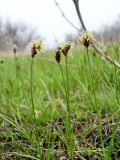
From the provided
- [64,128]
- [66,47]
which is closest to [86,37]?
[66,47]

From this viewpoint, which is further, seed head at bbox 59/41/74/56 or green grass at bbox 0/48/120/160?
green grass at bbox 0/48/120/160

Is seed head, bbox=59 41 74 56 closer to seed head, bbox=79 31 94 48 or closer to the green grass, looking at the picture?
seed head, bbox=79 31 94 48

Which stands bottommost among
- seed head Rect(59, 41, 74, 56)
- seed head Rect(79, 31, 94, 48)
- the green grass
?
the green grass

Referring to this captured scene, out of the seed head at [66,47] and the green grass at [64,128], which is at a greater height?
the seed head at [66,47]

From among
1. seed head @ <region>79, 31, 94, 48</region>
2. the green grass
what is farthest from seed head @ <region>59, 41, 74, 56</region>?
the green grass

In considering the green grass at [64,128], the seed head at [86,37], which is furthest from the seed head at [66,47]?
the green grass at [64,128]

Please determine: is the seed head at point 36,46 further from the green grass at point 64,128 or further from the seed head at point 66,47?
the green grass at point 64,128

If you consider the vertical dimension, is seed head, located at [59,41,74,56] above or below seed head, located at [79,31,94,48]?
below

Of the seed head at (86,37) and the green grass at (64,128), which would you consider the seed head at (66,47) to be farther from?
the green grass at (64,128)

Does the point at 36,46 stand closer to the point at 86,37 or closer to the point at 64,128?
the point at 86,37

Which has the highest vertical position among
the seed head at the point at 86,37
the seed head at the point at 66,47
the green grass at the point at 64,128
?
the seed head at the point at 86,37

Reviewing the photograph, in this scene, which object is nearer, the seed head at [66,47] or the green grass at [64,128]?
the seed head at [66,47]
